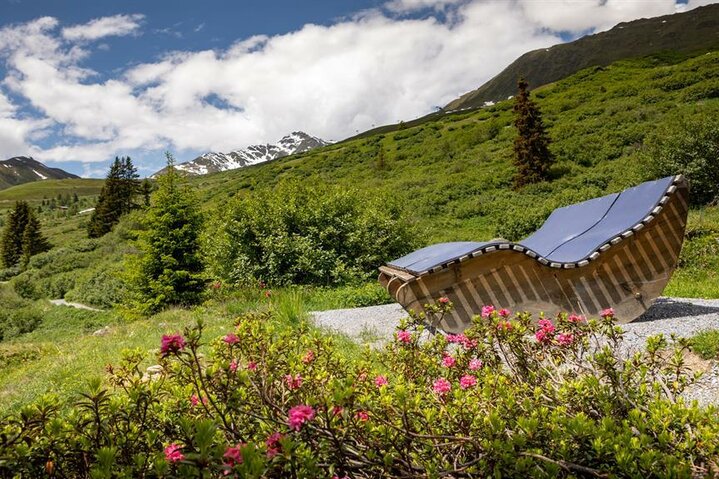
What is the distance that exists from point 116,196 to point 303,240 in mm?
44216

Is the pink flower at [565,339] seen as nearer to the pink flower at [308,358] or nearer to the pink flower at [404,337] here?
the pink flower at [404,337]

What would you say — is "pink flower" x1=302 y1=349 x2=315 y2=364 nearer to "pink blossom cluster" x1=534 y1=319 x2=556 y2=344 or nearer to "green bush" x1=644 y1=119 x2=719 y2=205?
"pink blossom cluster" x1=534 y1=319 x2=556 y2=344

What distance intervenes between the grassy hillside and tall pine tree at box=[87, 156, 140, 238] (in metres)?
70.4

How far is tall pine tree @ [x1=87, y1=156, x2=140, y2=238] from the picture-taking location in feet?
160

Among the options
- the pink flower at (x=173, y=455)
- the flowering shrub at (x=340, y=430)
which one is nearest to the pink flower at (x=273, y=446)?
the flowering shrub at (x=340, y=430)

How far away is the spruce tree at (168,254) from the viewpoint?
13.0 meters

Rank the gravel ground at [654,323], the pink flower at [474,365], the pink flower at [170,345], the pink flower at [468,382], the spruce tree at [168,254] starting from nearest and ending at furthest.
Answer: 1. the pink flower at [170,345]
2. the pink flower at [468,382]
3. the pink flower at [474,365]
4. the gravel ground at [654,323]
5. the spruce tree at [168,254]

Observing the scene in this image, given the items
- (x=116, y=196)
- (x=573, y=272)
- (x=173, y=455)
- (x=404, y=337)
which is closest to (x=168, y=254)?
(x=573, y=272)

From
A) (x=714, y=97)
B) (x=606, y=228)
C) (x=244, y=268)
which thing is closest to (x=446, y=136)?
(x=714, y=97)

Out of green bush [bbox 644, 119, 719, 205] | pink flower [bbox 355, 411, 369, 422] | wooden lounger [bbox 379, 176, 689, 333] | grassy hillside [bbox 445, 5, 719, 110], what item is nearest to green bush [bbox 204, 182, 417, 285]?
wooden lounger [bbox 379, 176, 689, 333]

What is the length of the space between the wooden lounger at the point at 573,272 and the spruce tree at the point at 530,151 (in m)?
17.9

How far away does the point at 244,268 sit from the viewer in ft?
44.1

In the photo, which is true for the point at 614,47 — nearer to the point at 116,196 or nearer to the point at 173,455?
the point at 116,196

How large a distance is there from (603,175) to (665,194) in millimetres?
17143
